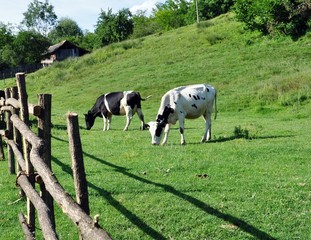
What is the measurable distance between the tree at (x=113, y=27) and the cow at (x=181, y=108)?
50798mm

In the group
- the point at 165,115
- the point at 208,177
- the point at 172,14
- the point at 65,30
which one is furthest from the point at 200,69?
the point at 65,30

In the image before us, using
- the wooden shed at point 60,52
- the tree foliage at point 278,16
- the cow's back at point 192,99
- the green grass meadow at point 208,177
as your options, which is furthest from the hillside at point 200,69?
the wooden shed at point 60,52

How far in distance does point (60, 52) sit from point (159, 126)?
225 feet

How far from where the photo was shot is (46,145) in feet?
19.7

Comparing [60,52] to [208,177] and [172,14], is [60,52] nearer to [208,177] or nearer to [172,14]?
[172,14]

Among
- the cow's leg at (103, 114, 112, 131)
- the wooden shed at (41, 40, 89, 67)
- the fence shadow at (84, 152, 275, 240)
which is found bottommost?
the fence shadow at (84, 152, 275, 240)

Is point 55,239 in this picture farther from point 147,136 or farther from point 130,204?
point 147,136

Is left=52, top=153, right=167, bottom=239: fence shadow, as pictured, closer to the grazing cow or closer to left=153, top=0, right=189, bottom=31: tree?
the grazing cow

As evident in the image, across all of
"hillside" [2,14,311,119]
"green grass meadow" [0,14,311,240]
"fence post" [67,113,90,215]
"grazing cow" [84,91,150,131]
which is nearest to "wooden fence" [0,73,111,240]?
"fence post" [67,113,90,215]

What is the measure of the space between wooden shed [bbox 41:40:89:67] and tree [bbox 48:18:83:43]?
109ft

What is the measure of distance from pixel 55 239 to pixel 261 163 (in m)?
6.23

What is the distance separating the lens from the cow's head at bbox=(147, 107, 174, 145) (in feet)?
41.9

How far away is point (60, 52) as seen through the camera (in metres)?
78.2

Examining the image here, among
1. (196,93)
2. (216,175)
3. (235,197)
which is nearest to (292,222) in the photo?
(235,197)
